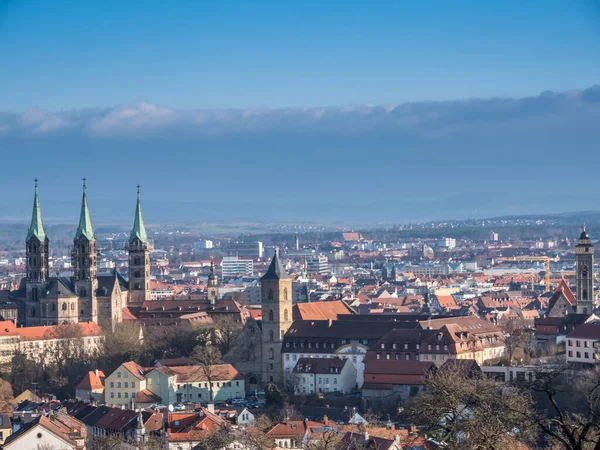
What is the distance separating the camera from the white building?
83.2 m

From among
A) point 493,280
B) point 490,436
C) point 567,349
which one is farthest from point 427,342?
point 493,280

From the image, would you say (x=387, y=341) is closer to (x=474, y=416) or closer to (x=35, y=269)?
(x=35, y=269)

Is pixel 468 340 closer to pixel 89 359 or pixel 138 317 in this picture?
pixel 89 359

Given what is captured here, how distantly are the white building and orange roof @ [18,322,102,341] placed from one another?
68.5ft

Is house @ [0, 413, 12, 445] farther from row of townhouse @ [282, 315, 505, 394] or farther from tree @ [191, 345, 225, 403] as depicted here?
row of townhouse @ [282, 315, 505, 394]

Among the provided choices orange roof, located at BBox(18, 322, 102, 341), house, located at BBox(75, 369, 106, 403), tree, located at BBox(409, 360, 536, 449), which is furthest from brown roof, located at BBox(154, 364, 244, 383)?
tree, located at BBox(409, 360, 536, 449)

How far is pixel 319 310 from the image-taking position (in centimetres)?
9775

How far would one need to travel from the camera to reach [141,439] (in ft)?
200

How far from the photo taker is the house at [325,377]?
3278 inches

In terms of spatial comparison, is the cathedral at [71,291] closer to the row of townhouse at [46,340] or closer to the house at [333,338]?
the row of townhouse at [46,340]

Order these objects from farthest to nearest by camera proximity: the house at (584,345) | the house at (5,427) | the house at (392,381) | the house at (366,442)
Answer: the house at (392,381) < the house at (584,345) < the house at (5,427) < the house at (366,442)

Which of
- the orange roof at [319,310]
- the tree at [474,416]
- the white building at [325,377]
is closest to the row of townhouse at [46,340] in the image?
the orange roof at [319,310]

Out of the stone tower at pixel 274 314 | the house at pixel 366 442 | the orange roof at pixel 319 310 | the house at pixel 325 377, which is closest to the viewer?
the house at pixel 366 442

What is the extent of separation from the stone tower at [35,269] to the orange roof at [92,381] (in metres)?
29.1
